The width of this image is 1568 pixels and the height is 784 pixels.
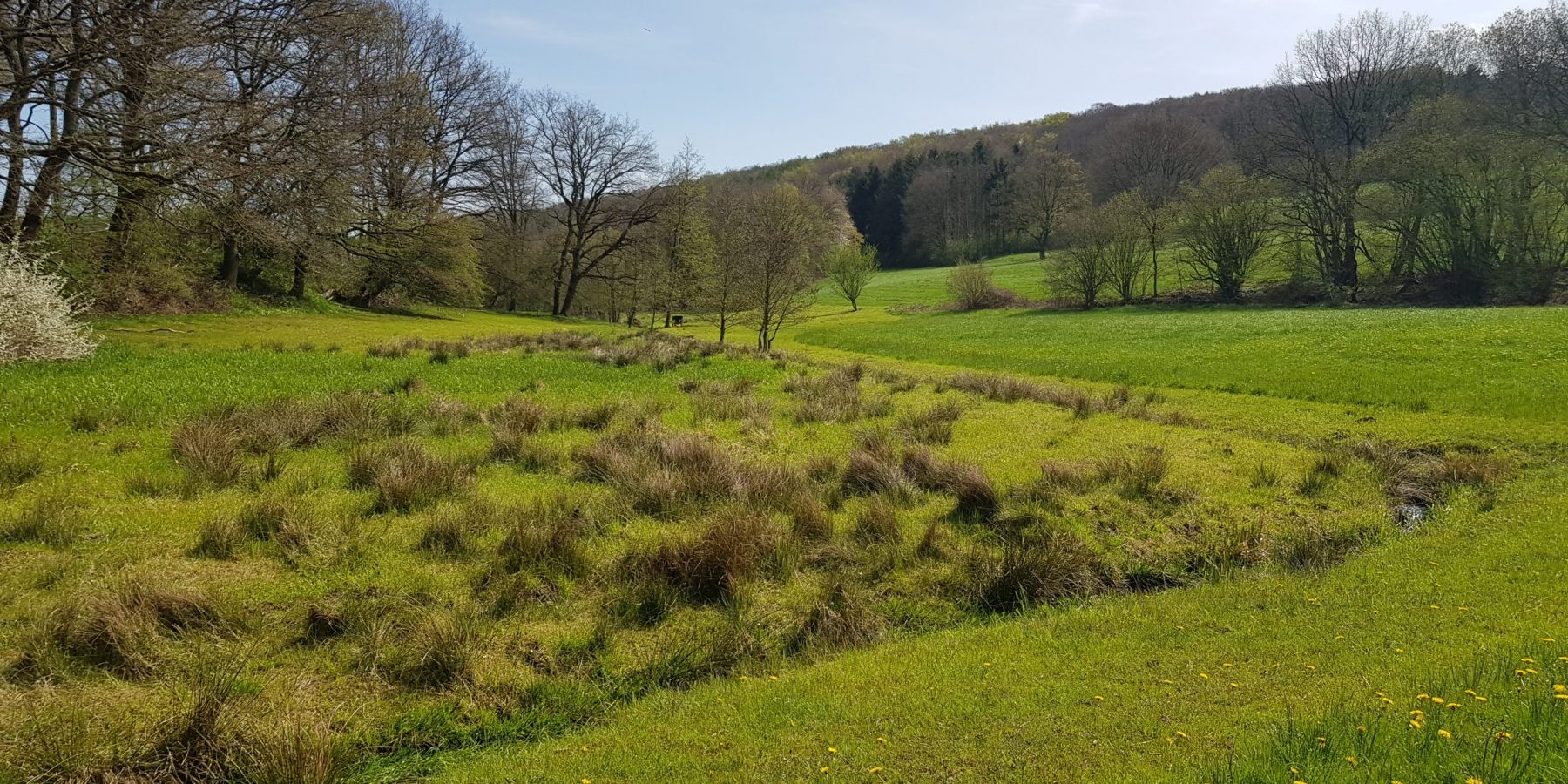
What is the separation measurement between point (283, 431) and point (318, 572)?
454 centimetres

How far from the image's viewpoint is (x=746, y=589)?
6.37 m

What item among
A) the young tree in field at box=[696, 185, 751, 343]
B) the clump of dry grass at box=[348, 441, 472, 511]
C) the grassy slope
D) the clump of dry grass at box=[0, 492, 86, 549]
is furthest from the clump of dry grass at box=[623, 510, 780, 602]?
the young tree in field at box=[696, 185, 751, 343]

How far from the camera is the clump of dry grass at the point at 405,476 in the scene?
764 cm

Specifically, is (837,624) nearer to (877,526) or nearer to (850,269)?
(877,526)

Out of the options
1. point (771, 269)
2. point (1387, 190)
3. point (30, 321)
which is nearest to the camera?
point (30, 321)

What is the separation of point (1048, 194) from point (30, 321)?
7740cm

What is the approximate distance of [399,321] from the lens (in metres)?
33.3

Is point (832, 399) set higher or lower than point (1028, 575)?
higher

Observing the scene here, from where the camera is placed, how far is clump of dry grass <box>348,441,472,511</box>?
25.1 feet

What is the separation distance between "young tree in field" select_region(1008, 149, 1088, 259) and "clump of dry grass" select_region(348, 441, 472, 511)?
72783 millimetres

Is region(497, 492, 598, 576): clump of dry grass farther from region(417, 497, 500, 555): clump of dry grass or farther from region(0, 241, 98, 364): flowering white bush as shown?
region(0, 241, 98, 364): flowering white bush

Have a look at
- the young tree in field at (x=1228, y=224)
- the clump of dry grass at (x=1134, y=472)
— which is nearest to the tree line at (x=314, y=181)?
the clump of dry grass at (x=1134, y=472)

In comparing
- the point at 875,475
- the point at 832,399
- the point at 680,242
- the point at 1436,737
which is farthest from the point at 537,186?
the point at 1436,737

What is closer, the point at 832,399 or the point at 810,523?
the point at 810,523
